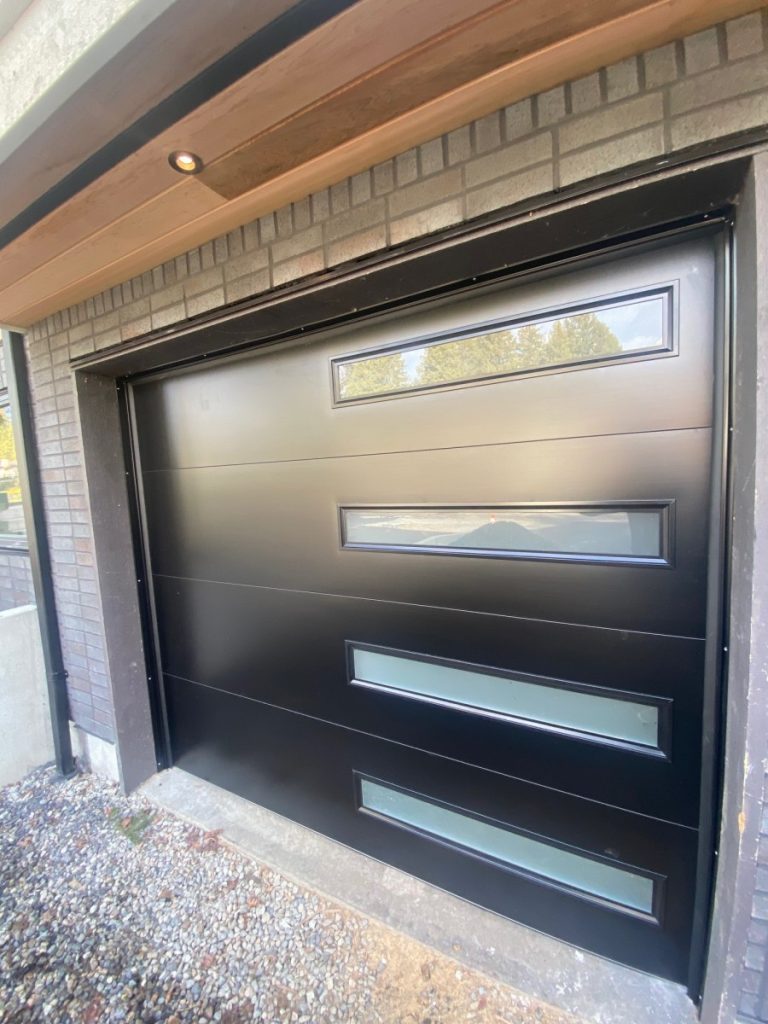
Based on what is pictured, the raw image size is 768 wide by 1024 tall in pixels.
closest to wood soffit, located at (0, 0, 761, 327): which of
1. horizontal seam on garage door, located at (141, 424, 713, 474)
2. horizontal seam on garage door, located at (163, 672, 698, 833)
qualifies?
horizontal seam on garage door, located at (141, 424, 713, 474)

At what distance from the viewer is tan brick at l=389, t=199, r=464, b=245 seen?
1.04 meters

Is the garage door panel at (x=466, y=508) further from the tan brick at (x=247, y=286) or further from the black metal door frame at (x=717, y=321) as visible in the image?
the tan brick at (x=247, y=286)

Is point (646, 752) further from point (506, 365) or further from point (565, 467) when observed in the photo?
point (506, 365)

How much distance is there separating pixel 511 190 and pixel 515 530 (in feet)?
2.88

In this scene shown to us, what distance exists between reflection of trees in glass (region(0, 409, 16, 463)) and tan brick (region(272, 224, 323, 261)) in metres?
2.62

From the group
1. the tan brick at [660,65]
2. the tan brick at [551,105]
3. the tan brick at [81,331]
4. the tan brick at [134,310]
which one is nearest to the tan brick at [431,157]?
the tan brick at [551,105]

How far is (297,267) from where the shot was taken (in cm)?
128

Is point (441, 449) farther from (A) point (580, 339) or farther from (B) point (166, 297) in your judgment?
(B) point (166, 297)

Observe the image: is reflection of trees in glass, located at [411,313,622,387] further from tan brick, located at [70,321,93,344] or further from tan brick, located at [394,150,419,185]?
tan brick, located at [70,321,93,344]

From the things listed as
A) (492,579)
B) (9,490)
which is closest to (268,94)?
(492,579)

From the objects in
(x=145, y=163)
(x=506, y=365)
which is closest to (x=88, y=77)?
(x=145, y=163)

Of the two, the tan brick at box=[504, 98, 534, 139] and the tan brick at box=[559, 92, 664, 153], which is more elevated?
the tan brick at box=[504, 98, 534, 139]

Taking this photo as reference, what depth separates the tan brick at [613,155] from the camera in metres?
0.84

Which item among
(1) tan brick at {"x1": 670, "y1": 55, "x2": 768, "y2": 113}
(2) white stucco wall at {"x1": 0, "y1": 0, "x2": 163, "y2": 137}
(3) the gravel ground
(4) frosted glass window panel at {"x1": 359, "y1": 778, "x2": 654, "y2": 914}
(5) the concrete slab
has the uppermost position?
(2) white stucco wall at {"x1": 0, "y1": 0, "x2": 163, "y2": 137}
